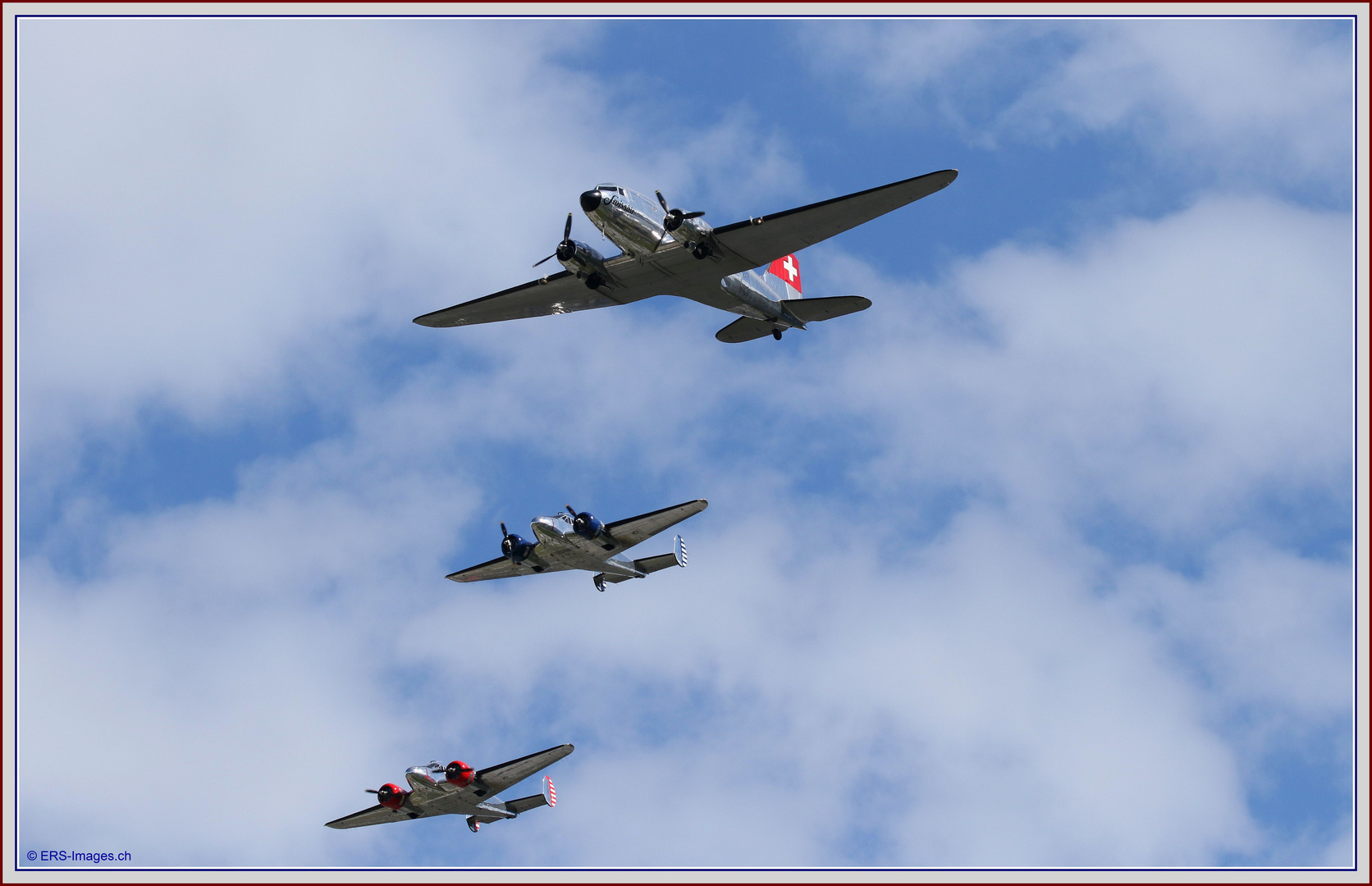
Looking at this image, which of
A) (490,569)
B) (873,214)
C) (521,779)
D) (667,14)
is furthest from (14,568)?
(873,214)

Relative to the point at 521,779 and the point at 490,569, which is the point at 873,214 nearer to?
the point at 490,569

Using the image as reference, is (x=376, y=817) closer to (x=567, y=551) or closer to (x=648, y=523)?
(x=567, y=551)

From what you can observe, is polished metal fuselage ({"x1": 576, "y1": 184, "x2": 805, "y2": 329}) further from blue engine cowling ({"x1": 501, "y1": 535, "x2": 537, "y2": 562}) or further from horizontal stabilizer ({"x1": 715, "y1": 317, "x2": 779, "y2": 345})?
blue engine cowling ({"x1": 501, "y1": 535, "x2": 537, "y2": 562})

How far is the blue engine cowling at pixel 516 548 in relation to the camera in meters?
53.9

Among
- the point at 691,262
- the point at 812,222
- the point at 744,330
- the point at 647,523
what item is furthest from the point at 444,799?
the point at 812,222

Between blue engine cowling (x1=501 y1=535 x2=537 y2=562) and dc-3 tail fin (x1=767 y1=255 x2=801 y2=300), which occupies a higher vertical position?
dc-3 tail fin (x1=767 y1=255 x2=801 y2=300)

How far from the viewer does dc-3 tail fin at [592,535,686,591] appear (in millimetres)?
55312

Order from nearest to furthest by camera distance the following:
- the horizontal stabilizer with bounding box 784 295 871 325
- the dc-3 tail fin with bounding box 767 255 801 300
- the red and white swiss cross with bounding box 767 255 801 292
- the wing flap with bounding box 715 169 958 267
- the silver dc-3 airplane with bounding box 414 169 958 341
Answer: the wing flap with bounding box 715 169 958 267
the silver dc-3 airplane with bounding box 414 169 958 341
the horizontal stabilizer with bounding box 784 295 871 325
the dc-3 tail fin with bounding box 767 255 801 300
the red and white swiss cross with bounding box 767 255 801 292

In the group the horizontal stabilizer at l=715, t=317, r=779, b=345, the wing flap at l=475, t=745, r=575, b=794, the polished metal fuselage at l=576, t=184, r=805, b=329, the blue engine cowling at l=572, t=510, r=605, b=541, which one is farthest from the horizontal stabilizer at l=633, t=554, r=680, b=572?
the polished metal fuselage at l=576, t=184, r=805, b=329

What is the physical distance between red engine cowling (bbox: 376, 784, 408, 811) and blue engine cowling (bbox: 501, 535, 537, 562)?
1319cm

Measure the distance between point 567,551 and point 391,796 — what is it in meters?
15.7

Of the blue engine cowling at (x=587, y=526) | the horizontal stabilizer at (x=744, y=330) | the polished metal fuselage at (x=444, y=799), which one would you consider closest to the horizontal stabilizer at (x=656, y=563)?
the blue engine cowling at (x=587, y=526)

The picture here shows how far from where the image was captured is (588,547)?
52188mm

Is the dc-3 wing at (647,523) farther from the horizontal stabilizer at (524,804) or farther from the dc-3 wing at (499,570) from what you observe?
the horizontal stabilizer at (524,804)
